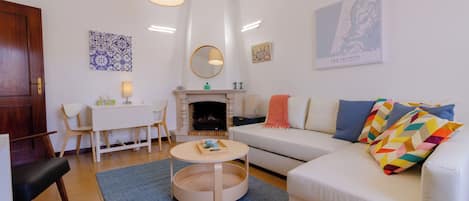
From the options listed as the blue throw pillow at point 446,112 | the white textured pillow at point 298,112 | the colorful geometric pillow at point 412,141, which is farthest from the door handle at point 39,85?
the blue throw pillow at point 446,112

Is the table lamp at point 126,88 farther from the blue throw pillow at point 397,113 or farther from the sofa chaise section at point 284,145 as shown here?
the blue throw pillow at point 397,113

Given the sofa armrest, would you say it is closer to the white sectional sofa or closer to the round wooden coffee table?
the white sectional sofa

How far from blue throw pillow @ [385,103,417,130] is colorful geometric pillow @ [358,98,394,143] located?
0.29ft

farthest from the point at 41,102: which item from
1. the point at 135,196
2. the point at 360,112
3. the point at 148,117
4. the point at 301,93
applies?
the point at 360,112

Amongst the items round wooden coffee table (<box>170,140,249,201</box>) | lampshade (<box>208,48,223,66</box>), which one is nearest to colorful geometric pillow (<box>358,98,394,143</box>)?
round wooden coffee table (<box>170,140,249,201</box>)

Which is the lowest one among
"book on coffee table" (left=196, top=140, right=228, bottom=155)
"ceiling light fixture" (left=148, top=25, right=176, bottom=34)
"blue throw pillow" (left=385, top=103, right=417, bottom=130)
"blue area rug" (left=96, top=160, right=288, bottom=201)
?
"blue area rug" (left=96, top=160, right=288, bottom=201)

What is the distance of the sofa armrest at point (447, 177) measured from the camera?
38.3 inches

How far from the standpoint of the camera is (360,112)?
230 cm

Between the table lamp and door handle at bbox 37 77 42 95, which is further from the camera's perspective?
the table lamp

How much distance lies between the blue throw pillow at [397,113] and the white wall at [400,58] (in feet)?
1.62

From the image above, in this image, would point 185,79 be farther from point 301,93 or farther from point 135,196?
point 135,196

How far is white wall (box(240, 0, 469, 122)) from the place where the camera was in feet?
6.43

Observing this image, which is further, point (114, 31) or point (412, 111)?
point (114, 31)

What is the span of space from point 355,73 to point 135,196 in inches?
103
